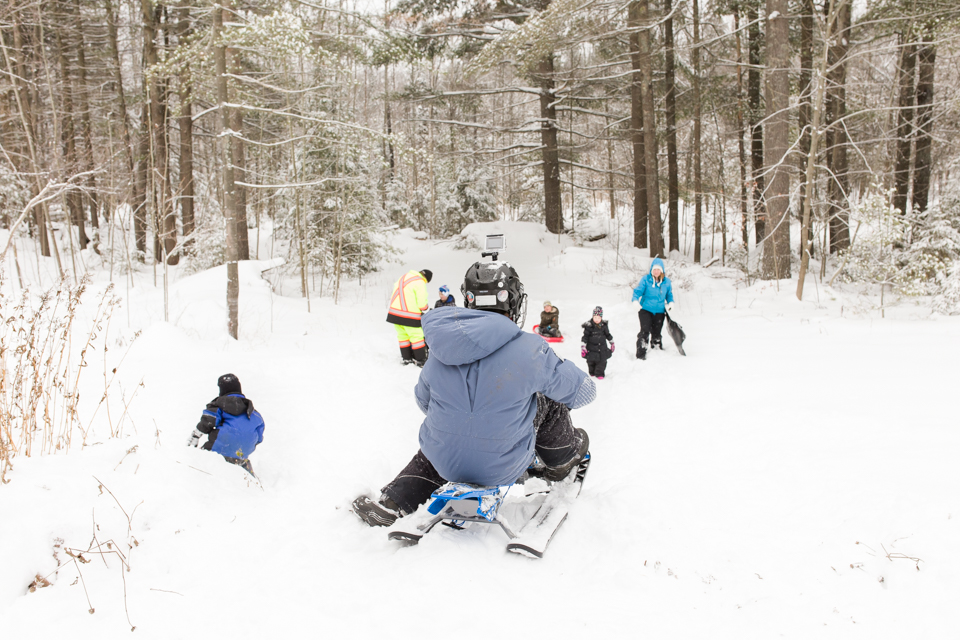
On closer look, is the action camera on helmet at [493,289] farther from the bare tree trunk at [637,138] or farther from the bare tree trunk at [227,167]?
the bare tree trunk at [637,138]

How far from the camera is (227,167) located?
27.2 feet

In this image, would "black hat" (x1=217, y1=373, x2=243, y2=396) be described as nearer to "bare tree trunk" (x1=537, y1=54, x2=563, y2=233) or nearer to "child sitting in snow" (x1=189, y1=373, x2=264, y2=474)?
"child sitting in snow" (x1=189, y1=373, x2=264, y2=474)

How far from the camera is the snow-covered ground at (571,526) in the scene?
8.09 ft

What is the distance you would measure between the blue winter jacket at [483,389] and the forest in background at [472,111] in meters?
6.45

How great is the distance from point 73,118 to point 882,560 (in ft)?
77.4

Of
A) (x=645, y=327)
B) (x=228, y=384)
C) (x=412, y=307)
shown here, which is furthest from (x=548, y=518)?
(x=645, y=327)

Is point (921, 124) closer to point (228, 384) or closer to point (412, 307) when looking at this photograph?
point (412, 307)

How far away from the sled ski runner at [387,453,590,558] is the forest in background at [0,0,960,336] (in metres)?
6.65

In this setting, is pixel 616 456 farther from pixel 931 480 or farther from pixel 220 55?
pixel 220 55

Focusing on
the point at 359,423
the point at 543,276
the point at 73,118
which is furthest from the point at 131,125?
the point at 359,423

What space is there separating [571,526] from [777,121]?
11169mm

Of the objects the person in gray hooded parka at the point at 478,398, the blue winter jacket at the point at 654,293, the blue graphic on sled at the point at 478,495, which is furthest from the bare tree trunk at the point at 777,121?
the blue graphic on sled at the point at 478,495

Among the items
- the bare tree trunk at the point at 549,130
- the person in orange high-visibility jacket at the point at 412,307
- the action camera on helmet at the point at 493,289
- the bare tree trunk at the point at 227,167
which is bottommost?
the person in orange high-visibility jacket at the point at 412,307

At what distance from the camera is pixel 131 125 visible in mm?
19406
